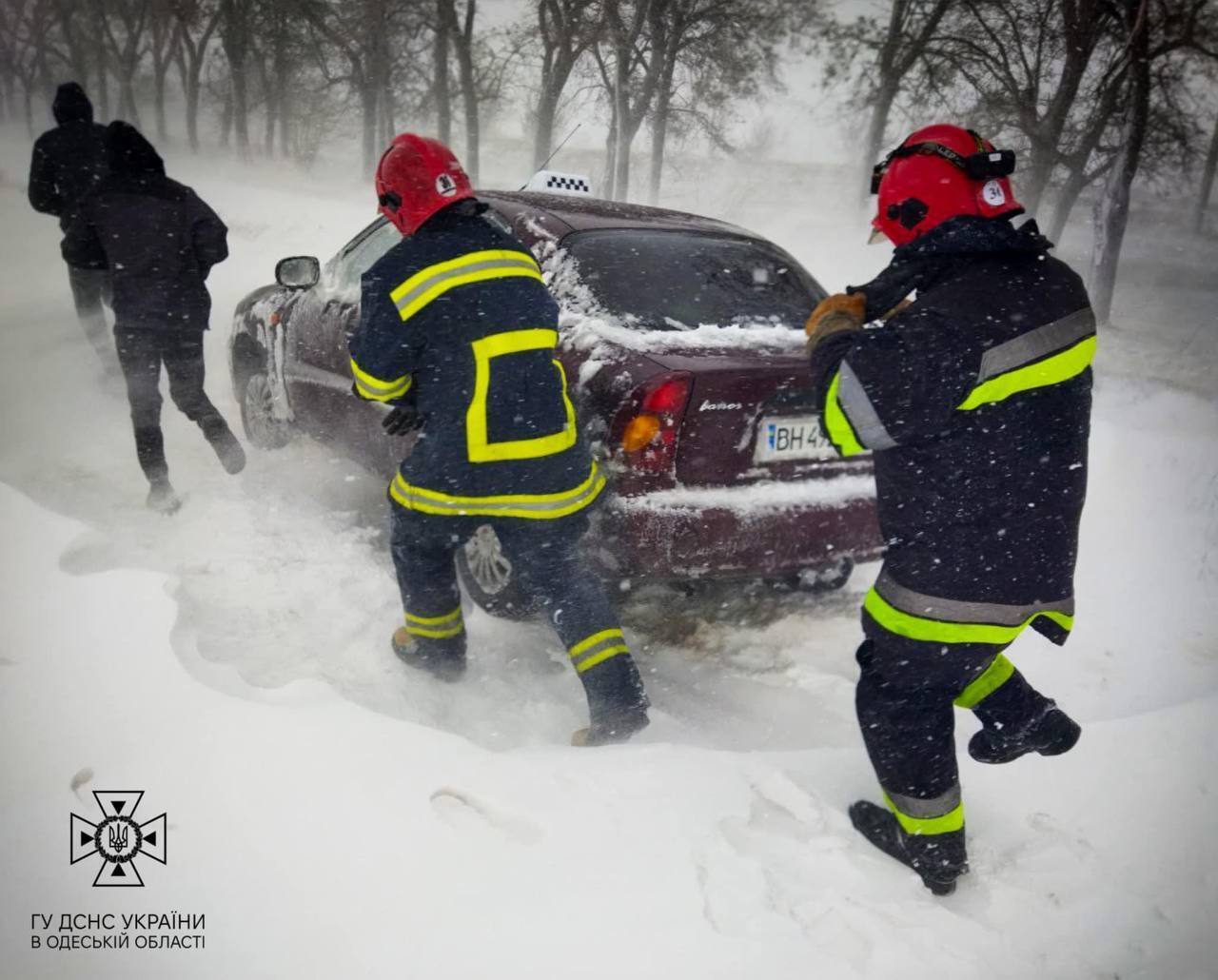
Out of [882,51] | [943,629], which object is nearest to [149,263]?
[943,629]

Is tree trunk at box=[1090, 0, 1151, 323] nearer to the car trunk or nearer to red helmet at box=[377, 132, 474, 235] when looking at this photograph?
the car trunk

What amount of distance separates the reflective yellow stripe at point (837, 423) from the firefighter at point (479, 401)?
830 mm

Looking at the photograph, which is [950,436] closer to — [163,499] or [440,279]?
[440,279]

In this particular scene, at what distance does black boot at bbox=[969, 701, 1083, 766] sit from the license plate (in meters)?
1.03

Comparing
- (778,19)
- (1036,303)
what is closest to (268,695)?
(1036,303)

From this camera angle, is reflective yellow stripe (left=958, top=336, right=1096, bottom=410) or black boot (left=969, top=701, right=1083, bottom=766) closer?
reflective yellow stripe (left=958, top=336, right=1096, bottom=410)

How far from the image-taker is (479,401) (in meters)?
2.25

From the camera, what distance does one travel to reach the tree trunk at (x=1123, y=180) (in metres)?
4.70

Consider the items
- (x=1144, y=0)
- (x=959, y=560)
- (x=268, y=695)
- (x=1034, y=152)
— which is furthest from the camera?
(x=1034, y=152)

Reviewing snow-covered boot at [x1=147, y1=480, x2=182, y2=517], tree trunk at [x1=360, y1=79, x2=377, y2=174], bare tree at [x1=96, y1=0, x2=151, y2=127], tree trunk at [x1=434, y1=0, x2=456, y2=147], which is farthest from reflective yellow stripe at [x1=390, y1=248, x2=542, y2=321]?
tree trunk at [x1=360, y1=79, x2=377, y2=174]

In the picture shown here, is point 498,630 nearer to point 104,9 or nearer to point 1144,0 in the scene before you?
point 1144,0

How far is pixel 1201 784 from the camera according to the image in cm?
235

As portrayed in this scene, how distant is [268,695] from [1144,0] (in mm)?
5649

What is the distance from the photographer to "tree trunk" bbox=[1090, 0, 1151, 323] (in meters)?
4.70
